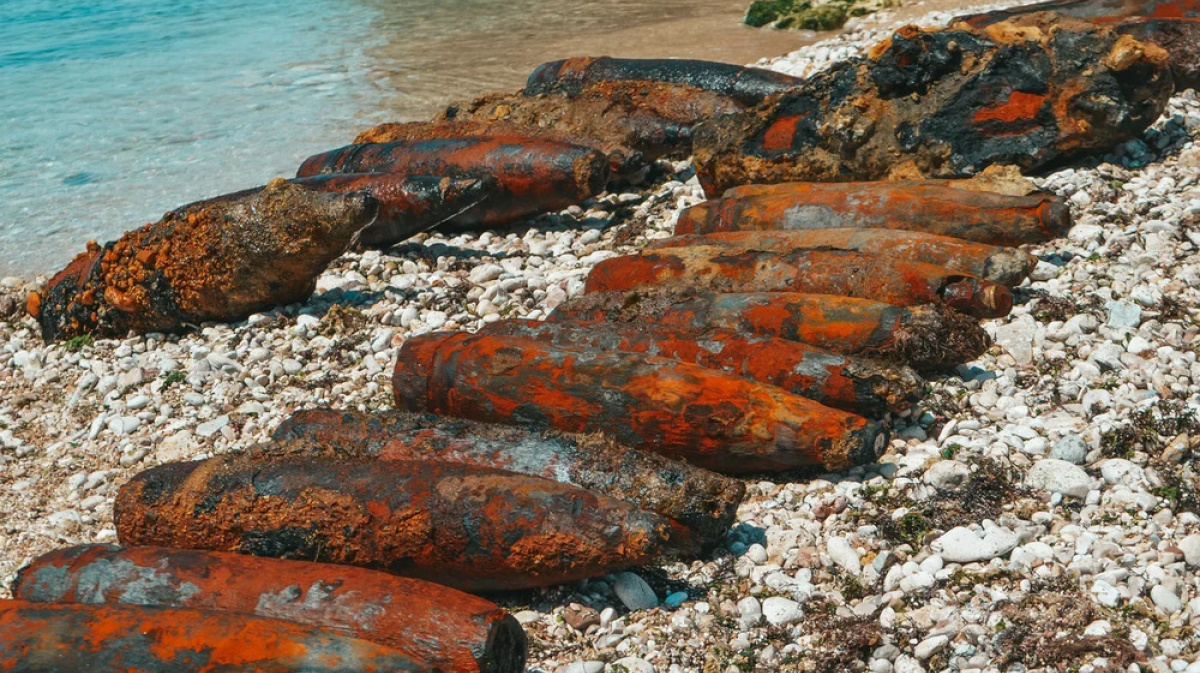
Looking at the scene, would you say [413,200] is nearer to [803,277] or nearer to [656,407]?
[803,277]

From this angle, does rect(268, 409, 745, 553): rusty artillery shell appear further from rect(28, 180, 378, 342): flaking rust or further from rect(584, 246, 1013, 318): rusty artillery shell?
rect(28, 180, 378, 342): flaking rust

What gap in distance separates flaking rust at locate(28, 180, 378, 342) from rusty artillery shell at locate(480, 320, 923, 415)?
275cm

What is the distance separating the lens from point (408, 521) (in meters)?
5.33

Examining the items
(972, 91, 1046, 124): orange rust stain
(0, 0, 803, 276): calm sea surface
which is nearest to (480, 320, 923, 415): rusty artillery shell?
(972, 91, 1046, 124): orange rust stain

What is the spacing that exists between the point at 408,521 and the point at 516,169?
5.83m

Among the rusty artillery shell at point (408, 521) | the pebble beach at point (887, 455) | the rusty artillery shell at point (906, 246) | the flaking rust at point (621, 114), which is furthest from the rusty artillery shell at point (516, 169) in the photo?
the rusty artillery shell at point (408, 521)

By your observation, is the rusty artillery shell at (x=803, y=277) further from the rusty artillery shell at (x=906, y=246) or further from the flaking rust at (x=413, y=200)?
the flaking rust at (x=413, y=200)

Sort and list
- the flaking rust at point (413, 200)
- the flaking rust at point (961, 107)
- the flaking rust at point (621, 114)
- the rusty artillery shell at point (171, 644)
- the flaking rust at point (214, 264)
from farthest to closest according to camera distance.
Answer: the flaking rust at point (621, 114), the flaking rust at point (413, 200), the flaking rust at point (961, 107), the flaking rust at point (214, 264), the rusty artillery shell at point (171, 644)

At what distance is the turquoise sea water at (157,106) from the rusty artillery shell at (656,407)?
820 cm

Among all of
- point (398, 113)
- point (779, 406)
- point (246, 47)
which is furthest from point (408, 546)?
point (246, 47)

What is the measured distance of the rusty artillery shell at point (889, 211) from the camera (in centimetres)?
812

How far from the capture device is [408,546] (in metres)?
5.33

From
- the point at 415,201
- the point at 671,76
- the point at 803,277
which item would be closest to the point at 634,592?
the point at 803,277

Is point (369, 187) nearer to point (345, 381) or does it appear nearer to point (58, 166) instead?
point (345, 381)
